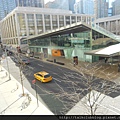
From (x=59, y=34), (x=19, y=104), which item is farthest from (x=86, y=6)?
(x=19, y=104)

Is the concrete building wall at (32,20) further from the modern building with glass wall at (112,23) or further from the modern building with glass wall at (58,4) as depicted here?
the modern building with glass wall at (58,4)

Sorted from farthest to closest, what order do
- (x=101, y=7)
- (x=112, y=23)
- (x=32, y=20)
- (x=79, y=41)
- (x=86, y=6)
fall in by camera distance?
(x=86, y=6) → (x=101, y=7) → (x=112, y=23) → (x=32, y=20) → (x=79, y=41)

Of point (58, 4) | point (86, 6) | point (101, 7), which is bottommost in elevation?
point (101, 7)

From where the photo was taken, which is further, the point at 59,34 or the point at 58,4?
the point at 58,4

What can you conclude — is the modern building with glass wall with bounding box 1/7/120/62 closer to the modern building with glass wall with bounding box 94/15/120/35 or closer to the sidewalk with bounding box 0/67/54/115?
the modern building with glass wall with bounding box 94/15/120/35

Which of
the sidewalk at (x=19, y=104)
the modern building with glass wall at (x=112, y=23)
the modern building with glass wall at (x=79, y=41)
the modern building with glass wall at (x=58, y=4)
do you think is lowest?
the sidewalk at (x=19, y=104)

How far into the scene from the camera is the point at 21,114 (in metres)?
10.6

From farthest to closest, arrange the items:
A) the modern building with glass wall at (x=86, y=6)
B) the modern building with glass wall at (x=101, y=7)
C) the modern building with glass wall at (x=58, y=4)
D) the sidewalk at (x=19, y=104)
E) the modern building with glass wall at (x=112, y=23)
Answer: the modern building with glass wall at (x=86, y=6) < the modern building with glass wall at (x=58, y=4) < the modern building with glass wall at (x=101, y=7) < the modern building with glass wall at (x=112, y=23) < the sidewalk at (x=19, y=104)

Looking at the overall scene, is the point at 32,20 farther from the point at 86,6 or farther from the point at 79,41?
the point at 86,6

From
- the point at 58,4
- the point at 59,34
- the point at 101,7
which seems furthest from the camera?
the point at 58,4

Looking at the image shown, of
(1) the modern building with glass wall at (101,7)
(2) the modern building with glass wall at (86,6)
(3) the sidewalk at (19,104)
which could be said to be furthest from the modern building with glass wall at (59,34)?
(2) the modern building with glass wall at (86,6)

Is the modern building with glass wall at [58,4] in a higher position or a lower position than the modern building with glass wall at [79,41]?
higher

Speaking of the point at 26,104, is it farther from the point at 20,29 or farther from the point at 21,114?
the point at 20,29

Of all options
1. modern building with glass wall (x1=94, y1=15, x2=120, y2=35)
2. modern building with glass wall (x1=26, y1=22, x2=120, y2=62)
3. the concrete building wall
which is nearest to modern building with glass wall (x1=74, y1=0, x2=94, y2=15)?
modern building with glass wall (x1=94, y1=15, x2=120, y2=35)
